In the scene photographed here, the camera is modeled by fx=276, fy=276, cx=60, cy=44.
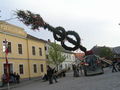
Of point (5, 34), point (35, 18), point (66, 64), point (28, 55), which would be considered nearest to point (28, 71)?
point (28, 55)

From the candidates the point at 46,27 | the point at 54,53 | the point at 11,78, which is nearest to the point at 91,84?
the point at 46,27

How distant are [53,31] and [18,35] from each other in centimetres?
1405

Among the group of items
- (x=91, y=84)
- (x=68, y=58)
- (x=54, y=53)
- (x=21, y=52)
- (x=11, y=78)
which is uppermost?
(x=68, y=58)

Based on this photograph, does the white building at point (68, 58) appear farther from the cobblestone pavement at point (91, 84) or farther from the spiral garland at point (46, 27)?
the cobblestone pavement at point (91, 84)

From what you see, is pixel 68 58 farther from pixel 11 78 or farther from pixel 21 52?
pixel 11 78

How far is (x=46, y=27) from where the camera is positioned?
28.0 m

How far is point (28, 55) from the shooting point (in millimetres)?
45000

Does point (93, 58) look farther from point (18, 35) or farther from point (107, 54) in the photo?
point (107, 54)

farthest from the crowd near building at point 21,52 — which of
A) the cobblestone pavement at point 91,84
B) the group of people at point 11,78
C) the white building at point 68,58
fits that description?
the white building at point 68,58

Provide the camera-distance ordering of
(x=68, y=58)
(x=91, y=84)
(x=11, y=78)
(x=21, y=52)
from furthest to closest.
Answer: (x=68, y=58), (x=21, y=52), (x=11, y=78), (x=91, y=84)

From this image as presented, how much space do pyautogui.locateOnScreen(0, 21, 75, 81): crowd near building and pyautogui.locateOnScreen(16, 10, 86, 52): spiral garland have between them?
399 inches

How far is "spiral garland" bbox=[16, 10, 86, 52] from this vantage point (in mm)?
25672

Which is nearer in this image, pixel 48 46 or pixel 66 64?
pixel 48 46

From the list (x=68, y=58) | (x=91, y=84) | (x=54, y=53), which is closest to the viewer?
(x=91, y=84)
